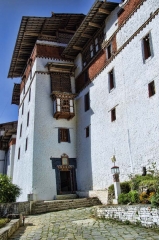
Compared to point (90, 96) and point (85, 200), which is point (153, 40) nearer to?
point (90, 96)

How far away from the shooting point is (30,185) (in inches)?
667

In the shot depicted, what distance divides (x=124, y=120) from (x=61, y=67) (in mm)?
9064

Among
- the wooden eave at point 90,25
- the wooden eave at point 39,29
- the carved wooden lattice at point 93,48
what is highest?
the wooden eave at point 39,29

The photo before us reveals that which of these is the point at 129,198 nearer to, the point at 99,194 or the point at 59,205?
the point at 99,194

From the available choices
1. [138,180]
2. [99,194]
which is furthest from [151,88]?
[99,194]

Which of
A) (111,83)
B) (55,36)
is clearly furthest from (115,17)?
(55,36)

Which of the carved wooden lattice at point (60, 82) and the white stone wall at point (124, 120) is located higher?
the carved wooden lattice at point (60, 82)

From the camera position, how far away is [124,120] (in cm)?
1380

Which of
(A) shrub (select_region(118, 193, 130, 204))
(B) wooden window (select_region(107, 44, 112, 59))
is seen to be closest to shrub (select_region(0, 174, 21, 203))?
(A) shrub (select_region(118, 193, 130, 204))

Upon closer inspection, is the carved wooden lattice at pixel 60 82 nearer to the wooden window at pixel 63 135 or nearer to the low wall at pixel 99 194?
the wooden window at pixel 63 135

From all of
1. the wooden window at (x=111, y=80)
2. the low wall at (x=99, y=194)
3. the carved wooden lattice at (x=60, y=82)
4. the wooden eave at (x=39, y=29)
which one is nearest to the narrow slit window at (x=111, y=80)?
the wooden window at (x=111, y=80)

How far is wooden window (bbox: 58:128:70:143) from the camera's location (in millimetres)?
18766

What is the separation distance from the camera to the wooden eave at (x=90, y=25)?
16.7 meters

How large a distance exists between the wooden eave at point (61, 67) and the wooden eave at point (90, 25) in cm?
132
